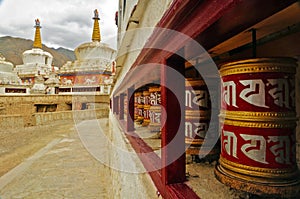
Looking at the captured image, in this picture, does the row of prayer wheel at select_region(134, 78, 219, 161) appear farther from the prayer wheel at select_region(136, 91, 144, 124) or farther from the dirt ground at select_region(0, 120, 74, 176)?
the dirt ground at select_region(0, 120, 74, 176)

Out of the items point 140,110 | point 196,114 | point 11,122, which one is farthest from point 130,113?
point 11,122

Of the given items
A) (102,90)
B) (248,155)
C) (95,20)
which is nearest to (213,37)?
(248,155)

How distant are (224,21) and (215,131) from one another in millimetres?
592

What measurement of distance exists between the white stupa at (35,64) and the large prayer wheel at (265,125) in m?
20.7

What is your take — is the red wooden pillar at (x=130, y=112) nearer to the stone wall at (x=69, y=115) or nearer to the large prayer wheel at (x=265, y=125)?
the large prayer wheel at (x=265, y=125)

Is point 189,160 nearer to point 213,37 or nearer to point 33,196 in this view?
point 213,37

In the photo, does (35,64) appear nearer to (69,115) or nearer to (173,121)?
(69,115)

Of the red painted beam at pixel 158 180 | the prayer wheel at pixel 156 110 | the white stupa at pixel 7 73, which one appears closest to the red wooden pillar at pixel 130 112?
the prayer wheel at pixel 156 110

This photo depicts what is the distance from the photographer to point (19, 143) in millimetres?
6621

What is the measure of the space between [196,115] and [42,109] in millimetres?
13742

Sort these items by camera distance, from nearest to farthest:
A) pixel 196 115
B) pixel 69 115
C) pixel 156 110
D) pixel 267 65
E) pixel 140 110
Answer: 1. pixel 267 65
2. pixel 196 115
3. pixel 156 110
4. pixel 140 110
5. pixel 69 115

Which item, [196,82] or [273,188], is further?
[196,82]

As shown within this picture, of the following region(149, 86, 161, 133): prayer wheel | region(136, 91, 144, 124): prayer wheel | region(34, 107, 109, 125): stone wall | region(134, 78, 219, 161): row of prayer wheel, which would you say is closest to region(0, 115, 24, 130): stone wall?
region(34, 107, 109, 125): stone wall

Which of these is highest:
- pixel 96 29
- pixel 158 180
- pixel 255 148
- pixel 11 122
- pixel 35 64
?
pixel 96 29
